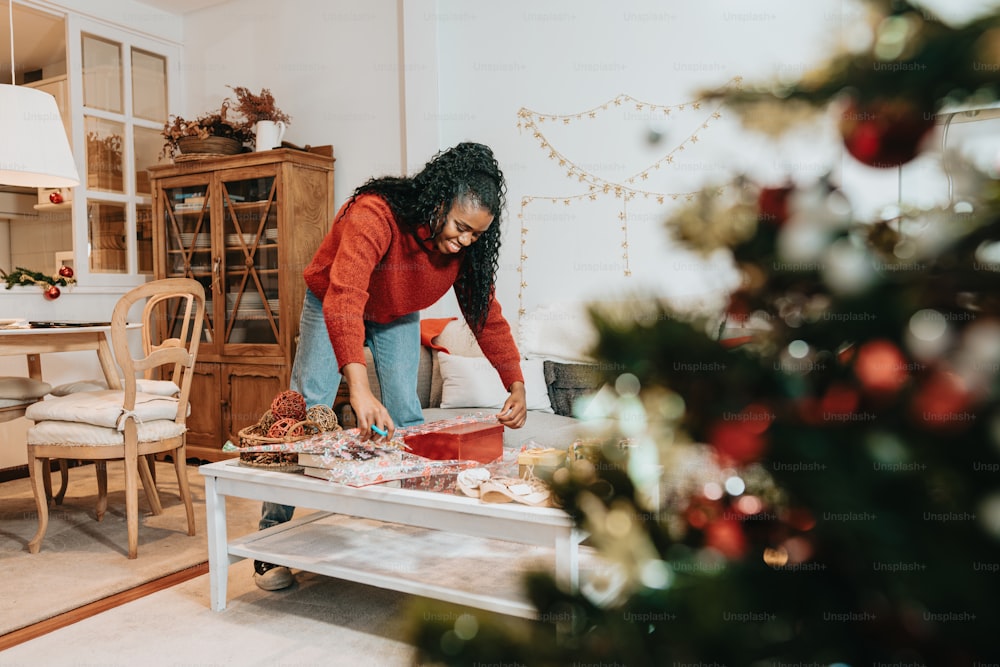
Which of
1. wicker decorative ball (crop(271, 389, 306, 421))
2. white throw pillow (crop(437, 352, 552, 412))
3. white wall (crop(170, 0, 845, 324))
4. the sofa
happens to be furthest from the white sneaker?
white wall (crop(170, 0, 845, 324))

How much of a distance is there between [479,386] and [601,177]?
49.6 inches

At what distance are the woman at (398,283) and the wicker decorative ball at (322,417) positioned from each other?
0.17 metres

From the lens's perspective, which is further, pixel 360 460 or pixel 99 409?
pixel 99 409

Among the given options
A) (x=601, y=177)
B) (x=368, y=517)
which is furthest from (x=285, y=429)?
(x=601, y=177)

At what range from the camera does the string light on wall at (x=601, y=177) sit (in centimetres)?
357

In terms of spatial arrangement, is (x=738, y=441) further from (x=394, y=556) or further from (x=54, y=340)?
(x=54, y=340)

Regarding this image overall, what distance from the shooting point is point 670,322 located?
0.32 meters

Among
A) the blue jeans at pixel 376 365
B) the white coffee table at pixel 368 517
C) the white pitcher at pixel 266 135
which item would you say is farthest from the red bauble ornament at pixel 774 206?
the white pitcher at pixel 266 135

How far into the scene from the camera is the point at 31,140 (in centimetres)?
295

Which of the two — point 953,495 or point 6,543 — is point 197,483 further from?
point 953,495

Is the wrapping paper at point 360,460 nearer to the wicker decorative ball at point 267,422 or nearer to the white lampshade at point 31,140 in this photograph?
the wicker decorative ball at point 267,422

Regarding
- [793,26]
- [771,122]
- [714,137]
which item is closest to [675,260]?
[714,137]

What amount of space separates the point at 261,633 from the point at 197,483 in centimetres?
203

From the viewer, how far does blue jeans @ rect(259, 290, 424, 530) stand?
2.30 metres
